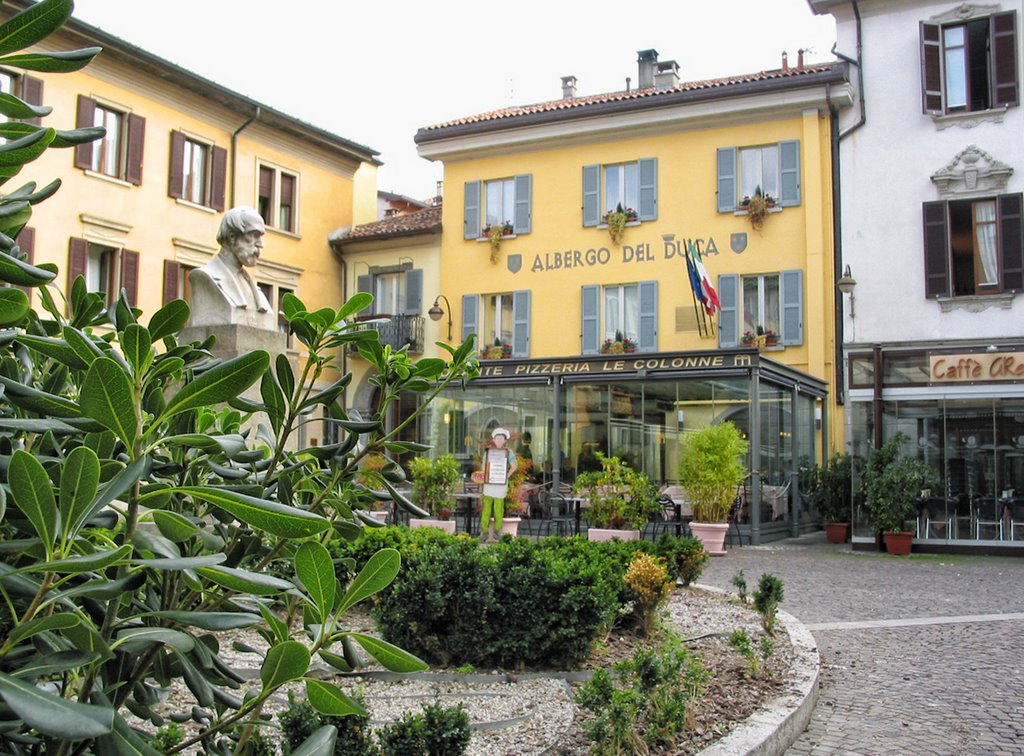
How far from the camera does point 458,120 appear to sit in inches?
984

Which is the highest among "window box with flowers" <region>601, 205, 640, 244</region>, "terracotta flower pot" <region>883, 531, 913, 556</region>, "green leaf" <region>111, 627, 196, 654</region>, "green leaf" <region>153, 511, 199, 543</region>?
"window box with flowers" <region>601, 205, 640, 244</region>

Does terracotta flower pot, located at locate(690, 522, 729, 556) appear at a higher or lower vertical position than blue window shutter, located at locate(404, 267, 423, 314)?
lower

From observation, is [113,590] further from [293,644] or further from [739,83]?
[739,83]

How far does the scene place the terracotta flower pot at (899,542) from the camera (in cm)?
1455

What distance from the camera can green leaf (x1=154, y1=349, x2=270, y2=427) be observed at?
1.19 metres

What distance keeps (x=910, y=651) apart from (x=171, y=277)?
64.8 feet

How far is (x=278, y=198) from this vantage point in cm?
2606

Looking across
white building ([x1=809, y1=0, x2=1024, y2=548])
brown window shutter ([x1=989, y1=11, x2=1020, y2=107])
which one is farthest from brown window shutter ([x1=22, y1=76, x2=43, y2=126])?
brown window shutter ([x1=989, y1=11, x2=1020, y2=107])

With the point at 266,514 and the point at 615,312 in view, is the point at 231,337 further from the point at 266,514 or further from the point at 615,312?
the point at 615,312

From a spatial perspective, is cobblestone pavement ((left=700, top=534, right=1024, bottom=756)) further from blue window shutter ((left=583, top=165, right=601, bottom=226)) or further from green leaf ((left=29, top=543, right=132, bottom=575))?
blue window shutter ((left=583, top=165, right=601, bottom=226))

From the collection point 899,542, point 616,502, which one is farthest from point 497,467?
point 899,542

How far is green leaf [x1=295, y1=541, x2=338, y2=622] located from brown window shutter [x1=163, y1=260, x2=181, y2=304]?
22810mm

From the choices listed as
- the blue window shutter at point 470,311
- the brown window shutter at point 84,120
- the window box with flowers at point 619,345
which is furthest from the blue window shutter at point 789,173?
the brown window shutter at point 84,120

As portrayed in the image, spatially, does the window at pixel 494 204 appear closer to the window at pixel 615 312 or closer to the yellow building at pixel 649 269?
the yellow building at pixel 649 269
